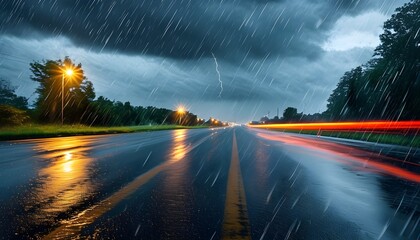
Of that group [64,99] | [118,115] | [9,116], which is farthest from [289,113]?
[9,116]

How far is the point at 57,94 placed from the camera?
62.6 metres

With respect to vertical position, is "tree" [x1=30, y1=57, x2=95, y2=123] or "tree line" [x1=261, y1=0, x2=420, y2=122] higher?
"tree line" [x1=261, y1=0, x2=420, y2=122]

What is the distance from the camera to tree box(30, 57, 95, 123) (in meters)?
61.2

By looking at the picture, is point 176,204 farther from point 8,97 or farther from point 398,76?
point 8,97

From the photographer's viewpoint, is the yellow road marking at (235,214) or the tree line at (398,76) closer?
the yellow road marking at (235,214)

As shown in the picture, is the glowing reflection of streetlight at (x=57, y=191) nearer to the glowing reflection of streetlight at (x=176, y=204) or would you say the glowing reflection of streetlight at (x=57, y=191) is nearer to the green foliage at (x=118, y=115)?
the glowing reflection of streetlight at (x=176, y=204)

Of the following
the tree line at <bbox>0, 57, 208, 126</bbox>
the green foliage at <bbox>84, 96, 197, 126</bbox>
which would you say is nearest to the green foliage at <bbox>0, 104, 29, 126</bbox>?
the tree line at <bbox>0, 57, 208, 126</bbox>

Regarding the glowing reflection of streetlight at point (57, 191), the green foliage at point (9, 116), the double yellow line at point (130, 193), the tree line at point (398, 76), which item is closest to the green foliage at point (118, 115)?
the green foliage at point (9, 116)

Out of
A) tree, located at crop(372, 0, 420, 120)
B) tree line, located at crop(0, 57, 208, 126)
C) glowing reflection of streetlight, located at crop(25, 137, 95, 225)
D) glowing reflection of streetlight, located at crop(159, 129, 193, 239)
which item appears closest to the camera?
glowing reflection of streetlight, located at crop(159, 129, 193, 239)

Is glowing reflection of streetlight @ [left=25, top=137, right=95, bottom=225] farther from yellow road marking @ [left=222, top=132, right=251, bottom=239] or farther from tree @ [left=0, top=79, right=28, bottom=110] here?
tree @ [left=0, top=79, right=28, bottom=110]

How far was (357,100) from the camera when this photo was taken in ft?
194

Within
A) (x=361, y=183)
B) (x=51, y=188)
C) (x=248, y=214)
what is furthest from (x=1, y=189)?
(x=361, y=183)

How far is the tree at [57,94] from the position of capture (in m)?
61.2

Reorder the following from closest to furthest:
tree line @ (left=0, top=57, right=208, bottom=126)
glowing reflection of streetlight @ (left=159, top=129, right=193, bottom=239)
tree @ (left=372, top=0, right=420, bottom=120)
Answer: glowing reflection of streetlight @ (left=159, top=129, right=193, bottom=239) → tree @ (left=372, top=0, right=420, bottom=120) → tree line @ (left=0, top=57, right=208, bottom=126)
